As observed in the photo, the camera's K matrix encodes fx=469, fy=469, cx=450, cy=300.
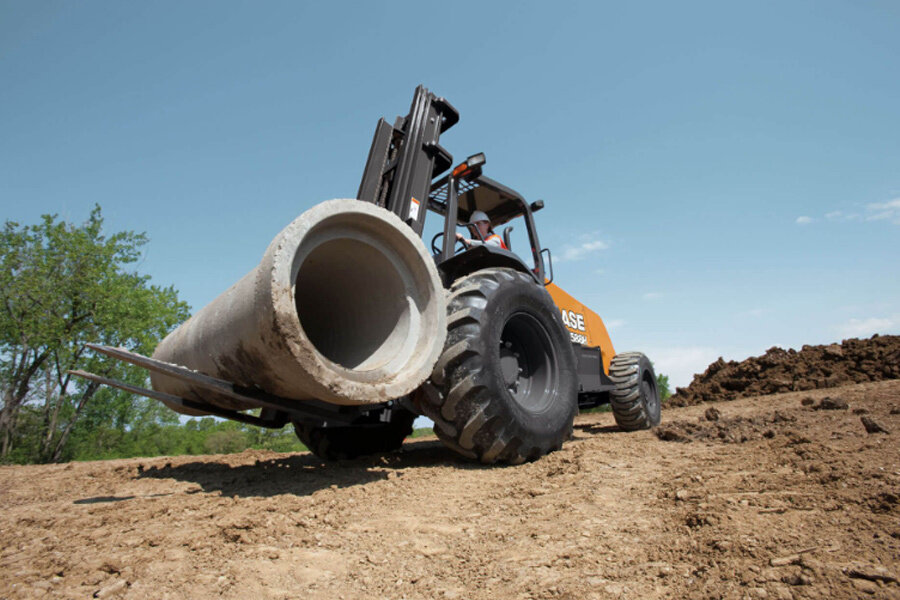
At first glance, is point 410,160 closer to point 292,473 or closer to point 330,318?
point 330,318

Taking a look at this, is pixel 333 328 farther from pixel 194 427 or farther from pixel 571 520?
pixel 194 427

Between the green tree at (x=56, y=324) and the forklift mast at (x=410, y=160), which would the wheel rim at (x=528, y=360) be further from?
the green tree at (x=56, y=324)

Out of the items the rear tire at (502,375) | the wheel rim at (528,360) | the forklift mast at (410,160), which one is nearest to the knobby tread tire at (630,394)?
the rear tire at (502,375)

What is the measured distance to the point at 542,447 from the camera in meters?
3.72

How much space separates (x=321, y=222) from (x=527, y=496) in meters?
1.98

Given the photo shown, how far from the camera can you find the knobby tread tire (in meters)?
6.35

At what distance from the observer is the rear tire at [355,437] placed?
15.2 feet

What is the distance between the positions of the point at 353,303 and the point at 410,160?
1626 millimetres

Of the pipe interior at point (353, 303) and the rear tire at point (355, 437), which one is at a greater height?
the pipe interior at point (353, 303)

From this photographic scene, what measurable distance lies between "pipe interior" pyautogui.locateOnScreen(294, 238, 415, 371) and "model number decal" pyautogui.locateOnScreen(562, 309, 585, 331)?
10.5ft

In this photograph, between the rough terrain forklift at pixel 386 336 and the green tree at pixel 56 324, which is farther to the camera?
the green tree at pixel 56 324

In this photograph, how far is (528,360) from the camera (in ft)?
14.2

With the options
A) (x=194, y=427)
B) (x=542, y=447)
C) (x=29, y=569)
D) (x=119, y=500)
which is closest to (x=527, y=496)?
(x=542, y=447)

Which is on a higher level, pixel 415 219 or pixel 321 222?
pixel 415 219
